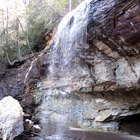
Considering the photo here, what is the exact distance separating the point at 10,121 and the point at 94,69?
5577 mm

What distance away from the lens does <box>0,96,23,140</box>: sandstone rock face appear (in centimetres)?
1052

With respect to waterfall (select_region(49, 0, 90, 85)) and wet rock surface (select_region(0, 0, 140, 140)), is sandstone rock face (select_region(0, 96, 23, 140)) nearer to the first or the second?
wet rock surface (select_region(0, 0, 140, 140))

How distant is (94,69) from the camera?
49.3ft

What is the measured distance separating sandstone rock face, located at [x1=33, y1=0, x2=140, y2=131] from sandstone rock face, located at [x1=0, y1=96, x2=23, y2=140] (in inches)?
182

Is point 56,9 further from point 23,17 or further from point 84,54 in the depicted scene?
point 84,54

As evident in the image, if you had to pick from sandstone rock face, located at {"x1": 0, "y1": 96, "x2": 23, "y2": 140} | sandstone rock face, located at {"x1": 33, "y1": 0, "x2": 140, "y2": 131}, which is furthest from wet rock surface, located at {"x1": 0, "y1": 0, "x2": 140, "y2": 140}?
sandstone rock face, located at {"x1": 0, "y1": 96, "x2": 23, "y2": 140}

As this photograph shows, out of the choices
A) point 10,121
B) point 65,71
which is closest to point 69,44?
point 65,71

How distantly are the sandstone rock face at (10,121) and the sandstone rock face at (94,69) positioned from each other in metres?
4.63

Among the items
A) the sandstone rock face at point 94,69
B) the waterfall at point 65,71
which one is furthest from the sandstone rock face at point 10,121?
the sandstone rock face at point 94,69

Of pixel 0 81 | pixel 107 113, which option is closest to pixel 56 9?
pixel 0 81

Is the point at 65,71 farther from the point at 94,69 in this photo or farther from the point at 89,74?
the point at 94,69

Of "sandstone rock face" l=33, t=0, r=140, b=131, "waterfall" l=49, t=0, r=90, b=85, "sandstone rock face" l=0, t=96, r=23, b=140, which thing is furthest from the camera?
"waterfall" l=49, t=0, r=90, b=85

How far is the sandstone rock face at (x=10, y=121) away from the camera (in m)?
10.5

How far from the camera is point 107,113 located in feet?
50.4
